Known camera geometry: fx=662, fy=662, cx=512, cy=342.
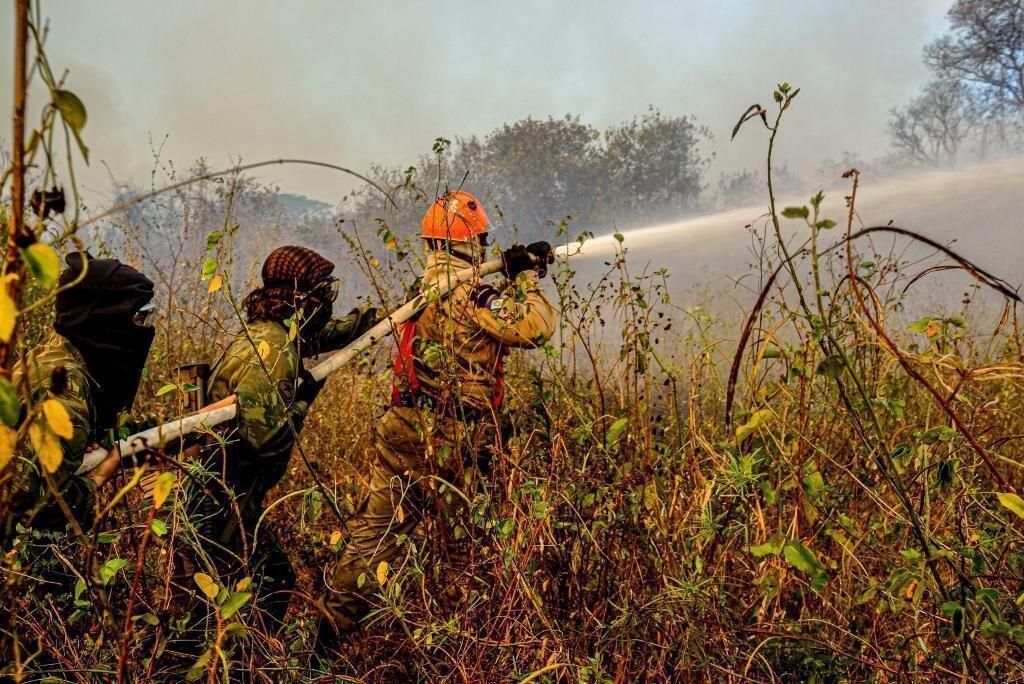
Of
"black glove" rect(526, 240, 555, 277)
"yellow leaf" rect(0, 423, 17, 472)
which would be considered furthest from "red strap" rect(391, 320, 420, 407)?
"yellow leaf" rect(0, 423, 17, 472)

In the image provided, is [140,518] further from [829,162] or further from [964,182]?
[829,162]

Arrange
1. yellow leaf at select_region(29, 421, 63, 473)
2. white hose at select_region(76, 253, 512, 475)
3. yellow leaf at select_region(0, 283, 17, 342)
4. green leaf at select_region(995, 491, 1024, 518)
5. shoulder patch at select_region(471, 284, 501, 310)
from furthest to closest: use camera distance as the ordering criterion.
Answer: shoulder patch at select_region(471, 284, 501, 310), white hose at select_region(76, 253, 512, 475), green leaf at select_region(995, 491, 1024, 518), yellow leaf at select_region(29, 421, 63, 473), yellow leaf at select_region(0, 283, 17, 342)

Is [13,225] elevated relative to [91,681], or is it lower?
elevated

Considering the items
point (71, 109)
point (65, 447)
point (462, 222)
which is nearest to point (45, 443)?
point (71, 109)

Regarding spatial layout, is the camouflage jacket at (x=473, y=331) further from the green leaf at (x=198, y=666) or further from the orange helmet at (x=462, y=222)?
the green leaf at (x=198, y=666)

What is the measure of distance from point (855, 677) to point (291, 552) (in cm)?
242

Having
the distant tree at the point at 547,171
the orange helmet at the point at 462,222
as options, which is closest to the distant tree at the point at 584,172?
the distant tree at the point at 547,171

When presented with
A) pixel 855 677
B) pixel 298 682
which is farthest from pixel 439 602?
pixel 855 677

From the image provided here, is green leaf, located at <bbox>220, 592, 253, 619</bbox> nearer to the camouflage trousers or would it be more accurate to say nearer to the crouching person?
the crouching person

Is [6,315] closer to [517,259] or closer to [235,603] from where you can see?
[235,603]

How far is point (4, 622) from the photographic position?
1879 millimetres

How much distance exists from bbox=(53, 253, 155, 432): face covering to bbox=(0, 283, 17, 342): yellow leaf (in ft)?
4.16

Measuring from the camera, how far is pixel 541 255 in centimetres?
274

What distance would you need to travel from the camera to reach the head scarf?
2.53m
